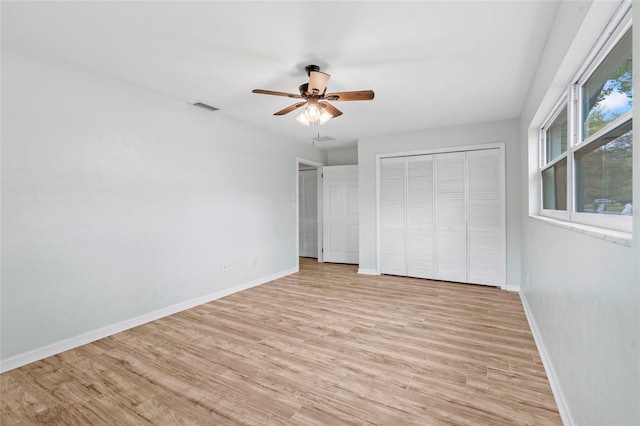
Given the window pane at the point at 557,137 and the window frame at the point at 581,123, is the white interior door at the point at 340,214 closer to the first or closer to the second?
the window pane at the point at 557,137

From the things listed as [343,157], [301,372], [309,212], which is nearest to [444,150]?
[343,157]

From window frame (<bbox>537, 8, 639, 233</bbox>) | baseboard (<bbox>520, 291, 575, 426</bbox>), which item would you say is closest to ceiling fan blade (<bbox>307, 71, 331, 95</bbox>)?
window frame (<bbox>537, 8, 639, 233</bbox>)

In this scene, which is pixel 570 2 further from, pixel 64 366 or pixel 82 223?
pixel 64 366

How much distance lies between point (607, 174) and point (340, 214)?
4.99 meters

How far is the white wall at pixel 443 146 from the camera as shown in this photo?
14.1ft

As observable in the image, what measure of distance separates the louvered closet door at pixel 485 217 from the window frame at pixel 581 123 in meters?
1.57

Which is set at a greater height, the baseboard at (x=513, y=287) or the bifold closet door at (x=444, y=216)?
the bifold closet door at (x=444, y=216)

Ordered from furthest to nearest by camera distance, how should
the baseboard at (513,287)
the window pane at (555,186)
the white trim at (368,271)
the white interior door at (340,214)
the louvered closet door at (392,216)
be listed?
the white interior door at (340,214), the white trim at (368,271), the louvered closet door at (392,216), the baseboard at (513,287), the window pane at (555,186)

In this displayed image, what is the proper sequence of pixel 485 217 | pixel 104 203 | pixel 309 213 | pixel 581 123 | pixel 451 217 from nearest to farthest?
pixel 581 123
pixel 104 203
pixel 485 217
pixel 451 217
pixel 309 213

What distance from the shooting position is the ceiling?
194cm

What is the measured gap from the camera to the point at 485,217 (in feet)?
14.8

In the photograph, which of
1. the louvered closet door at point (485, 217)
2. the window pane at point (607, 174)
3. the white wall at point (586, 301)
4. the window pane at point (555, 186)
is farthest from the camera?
the louvered closet door at point (485, 217)

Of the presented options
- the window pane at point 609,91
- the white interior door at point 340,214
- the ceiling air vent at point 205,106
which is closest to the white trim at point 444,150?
the white interior door at point 340,214

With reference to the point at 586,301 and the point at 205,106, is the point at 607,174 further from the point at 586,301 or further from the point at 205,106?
the point at 205,106
